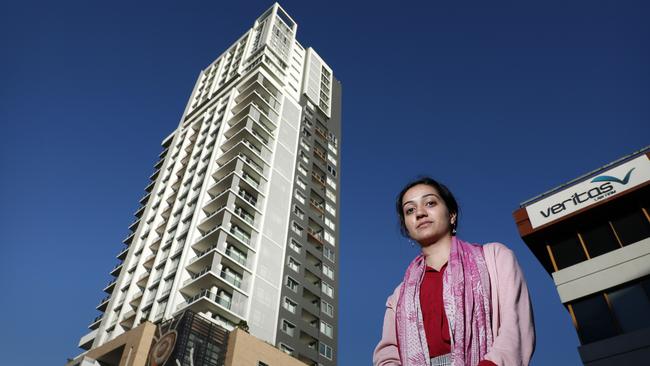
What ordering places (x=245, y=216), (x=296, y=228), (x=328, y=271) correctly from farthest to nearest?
(x=328, y=271), (x=296, y=228), (x=245, y=216)

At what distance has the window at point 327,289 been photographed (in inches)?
1793

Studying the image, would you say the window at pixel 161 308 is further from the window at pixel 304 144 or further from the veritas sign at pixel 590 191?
the veritas sign at pixel 590 191

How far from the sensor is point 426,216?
4.12m

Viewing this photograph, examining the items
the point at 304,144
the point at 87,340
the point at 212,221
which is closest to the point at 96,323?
the point at 87,340

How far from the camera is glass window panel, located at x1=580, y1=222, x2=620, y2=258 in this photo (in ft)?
60.7

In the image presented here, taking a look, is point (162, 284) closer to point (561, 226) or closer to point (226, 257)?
point (226, 257)

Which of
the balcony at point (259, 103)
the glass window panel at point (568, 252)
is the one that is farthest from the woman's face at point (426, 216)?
the balcony at point (259, 103)

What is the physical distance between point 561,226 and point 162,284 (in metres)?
32.5

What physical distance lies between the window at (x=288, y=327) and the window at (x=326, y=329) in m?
4.01

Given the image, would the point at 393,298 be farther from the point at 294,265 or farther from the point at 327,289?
the point at 327,289

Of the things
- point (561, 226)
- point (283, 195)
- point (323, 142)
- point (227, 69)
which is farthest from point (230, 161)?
point (561, 226)

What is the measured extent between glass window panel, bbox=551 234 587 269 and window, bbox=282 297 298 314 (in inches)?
988

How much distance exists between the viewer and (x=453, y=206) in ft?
14.4

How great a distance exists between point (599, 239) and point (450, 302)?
61.3 ft
